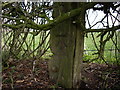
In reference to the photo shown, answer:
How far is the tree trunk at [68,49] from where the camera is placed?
39.1 inches

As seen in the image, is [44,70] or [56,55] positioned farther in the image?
[44,70]

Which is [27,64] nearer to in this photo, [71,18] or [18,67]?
[18,67]

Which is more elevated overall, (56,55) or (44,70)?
(56,55)

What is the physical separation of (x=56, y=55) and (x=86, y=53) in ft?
2.88

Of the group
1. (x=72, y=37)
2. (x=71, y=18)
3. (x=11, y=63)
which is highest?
(x=71, y=18)

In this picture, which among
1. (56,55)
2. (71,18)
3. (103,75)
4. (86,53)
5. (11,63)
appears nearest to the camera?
(71,18)

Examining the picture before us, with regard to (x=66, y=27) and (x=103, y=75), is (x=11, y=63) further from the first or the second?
(x=103, y=75)

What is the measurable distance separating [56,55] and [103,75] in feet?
1.29

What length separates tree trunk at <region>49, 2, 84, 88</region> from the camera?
99 centimetres

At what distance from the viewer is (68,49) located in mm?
1008

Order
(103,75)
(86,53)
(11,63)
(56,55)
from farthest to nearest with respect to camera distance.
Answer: (86,53) → (11,63) → (103,75) → (56,55)

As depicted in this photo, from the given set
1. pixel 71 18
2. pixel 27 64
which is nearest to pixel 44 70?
pixel 27 64

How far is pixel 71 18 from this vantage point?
97 centimetres

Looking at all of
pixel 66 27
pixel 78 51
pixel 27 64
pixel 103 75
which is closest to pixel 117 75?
pixel 103 75
